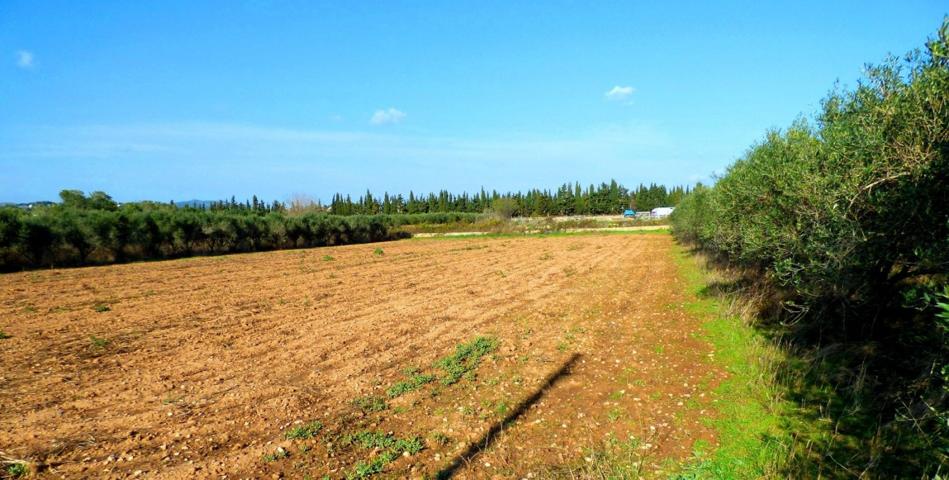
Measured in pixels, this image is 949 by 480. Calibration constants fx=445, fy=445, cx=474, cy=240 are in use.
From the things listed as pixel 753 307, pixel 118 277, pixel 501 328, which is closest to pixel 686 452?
pixel 501 328

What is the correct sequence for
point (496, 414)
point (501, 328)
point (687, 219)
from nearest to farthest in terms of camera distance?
point (496, 414), point (501, 328), point (687, 219)

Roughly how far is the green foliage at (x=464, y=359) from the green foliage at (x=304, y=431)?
8.77 ft

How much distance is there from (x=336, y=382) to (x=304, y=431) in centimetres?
203

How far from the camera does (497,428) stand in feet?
23.7

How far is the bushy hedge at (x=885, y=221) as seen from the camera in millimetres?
6543

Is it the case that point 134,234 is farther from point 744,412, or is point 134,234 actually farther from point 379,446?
point 744,412

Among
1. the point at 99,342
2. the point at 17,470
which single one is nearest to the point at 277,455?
the point at 17,470

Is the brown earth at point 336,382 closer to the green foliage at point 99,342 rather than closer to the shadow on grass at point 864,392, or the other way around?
the green foliage at point 99,342

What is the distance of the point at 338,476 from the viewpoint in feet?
19.2

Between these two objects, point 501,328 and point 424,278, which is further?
point 424,278

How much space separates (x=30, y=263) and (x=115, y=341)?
1081 inches

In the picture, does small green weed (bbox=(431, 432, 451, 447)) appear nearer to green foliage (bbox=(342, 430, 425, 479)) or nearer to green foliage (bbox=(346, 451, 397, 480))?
green foliage (bbox=(342, 430, 425, 479))

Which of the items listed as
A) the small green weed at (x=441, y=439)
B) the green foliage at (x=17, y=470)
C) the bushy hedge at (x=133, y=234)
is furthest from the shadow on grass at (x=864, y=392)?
the bushy hedge at (x=133, y=234)

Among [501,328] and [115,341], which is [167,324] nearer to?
[115,341]
